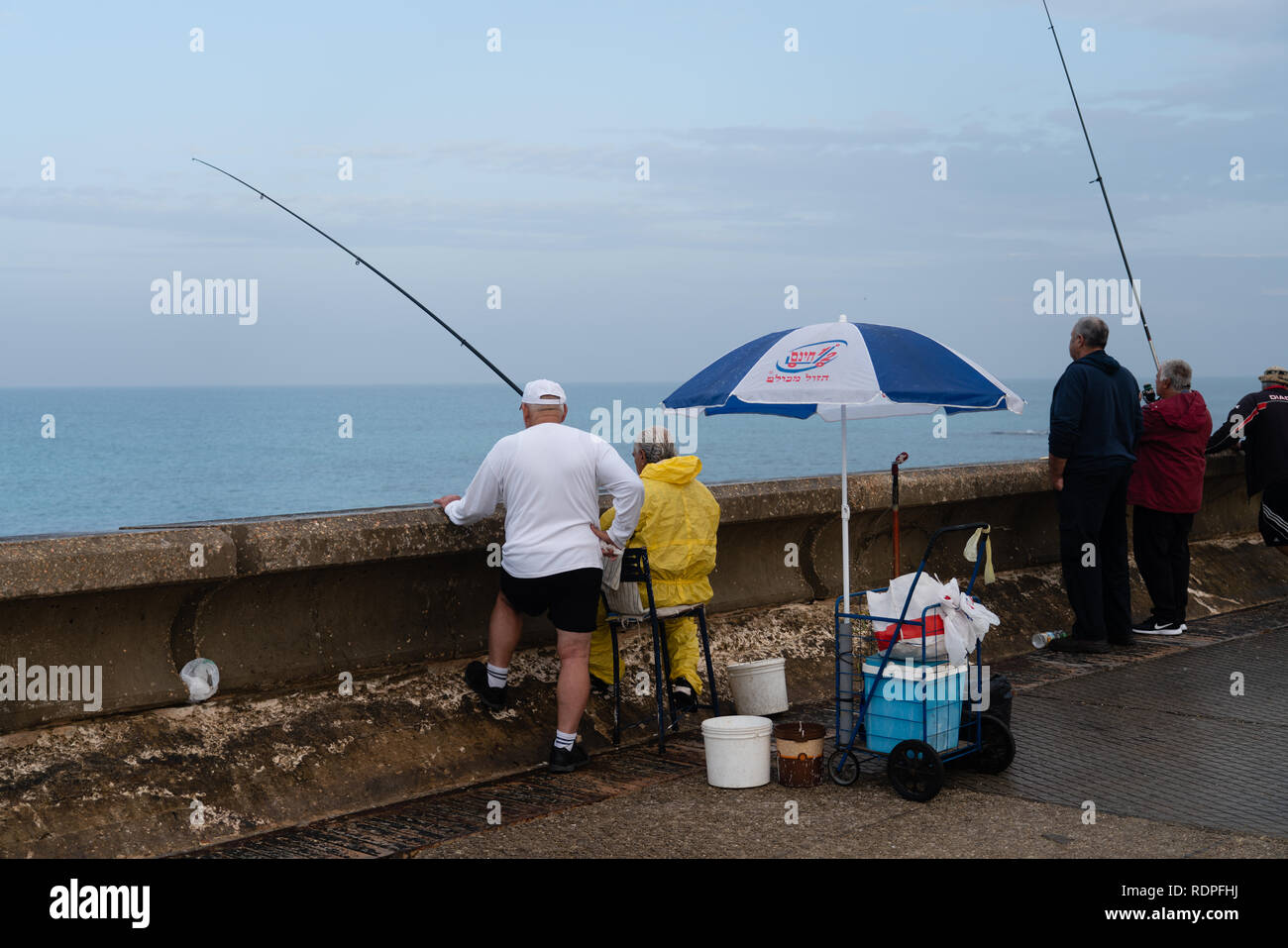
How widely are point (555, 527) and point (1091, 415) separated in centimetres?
428

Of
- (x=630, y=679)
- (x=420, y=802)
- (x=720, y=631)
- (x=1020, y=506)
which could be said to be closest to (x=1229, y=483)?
(x=1020, y=506)

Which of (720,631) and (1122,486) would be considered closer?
(720,631)

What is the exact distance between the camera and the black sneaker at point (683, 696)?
6.65m

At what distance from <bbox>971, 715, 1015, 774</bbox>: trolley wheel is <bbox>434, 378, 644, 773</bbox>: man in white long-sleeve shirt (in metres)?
1.76

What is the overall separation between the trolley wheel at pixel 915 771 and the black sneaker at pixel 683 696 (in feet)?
4.42

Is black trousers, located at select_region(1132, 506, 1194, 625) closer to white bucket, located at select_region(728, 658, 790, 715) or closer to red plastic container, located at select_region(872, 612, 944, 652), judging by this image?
white bucket, located at select_region(728, 658, 790, 715)

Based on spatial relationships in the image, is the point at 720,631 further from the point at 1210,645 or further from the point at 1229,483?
the point at 1229,483

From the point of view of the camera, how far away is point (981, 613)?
229 inches

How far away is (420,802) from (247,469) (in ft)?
234

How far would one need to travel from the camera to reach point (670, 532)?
6398mm

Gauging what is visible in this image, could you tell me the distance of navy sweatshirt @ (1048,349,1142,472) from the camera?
850 cm

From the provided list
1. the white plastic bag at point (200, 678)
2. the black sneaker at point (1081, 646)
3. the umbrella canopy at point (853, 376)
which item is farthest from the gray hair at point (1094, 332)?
the white plastic bag at point (200, 678)

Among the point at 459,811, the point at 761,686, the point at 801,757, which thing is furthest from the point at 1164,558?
the point at 459,811

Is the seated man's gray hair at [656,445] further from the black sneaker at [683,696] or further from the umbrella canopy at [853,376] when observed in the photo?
the black sneaker at [683,696]
